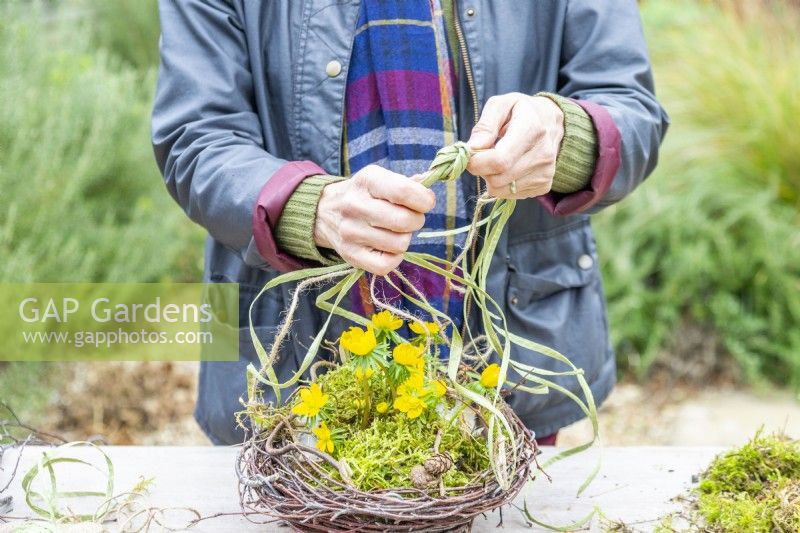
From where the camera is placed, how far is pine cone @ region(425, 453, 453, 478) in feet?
3.42

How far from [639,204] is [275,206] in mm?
2593

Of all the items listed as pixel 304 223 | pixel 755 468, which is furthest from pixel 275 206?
pixel 755 468

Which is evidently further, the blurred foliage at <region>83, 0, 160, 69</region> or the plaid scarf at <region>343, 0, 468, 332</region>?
the blurred foliage at <region>83, 0, 160, 69</region>

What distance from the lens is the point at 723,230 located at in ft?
11.2

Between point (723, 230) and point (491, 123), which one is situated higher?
point (491, 123)

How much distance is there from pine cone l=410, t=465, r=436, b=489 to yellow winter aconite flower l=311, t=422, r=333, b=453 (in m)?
0.10

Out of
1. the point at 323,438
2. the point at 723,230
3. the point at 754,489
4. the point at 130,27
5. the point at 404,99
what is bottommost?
the point at 723,230

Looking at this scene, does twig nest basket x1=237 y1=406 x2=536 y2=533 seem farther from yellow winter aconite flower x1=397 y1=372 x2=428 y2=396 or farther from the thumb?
the thumb

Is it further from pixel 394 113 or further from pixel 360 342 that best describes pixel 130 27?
pixel 360 342

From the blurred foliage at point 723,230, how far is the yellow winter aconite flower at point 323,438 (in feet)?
8.12

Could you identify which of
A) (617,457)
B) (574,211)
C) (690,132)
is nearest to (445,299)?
(574,211)

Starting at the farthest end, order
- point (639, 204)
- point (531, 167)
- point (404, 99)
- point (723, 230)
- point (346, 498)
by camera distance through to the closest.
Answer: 1. point (639, 204)
2. point (723, 230)
3. point (404, 99)
4. point (531, 167)
5. point (346, 498)

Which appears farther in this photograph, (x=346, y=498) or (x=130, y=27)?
(x=130, y=27)

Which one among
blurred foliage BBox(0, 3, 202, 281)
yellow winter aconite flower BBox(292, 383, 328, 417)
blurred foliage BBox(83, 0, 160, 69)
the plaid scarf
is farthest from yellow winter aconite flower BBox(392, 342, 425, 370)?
blurred foliage BBox(83, 0, 160, 69)
